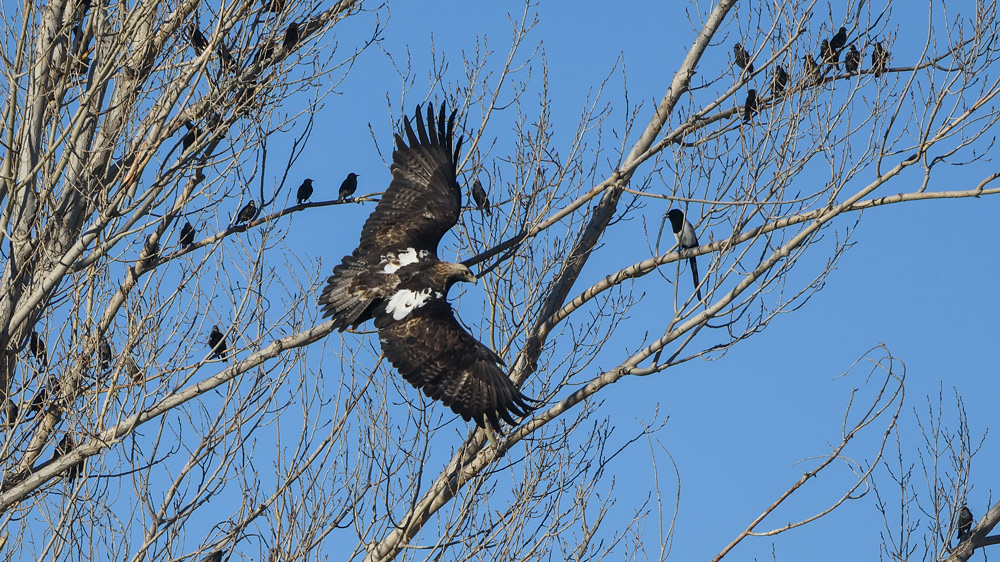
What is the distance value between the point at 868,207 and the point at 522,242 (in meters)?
1.97

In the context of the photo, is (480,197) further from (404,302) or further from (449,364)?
Result: (449,364)

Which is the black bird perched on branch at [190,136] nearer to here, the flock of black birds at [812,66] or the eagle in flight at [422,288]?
the eagle in flight at [422,288]

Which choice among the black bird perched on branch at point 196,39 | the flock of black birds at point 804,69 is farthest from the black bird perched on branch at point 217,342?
the flock of black birds at point 804,69

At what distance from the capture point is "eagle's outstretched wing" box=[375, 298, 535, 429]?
6.41 m

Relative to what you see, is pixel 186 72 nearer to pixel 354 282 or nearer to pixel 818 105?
pixel 354 282

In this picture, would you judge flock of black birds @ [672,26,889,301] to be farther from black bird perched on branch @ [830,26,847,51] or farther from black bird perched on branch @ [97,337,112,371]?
black bird perched on branch @ [97,337,112,371]

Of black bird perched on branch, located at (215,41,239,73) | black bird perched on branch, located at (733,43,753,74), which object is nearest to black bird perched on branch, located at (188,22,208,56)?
black bird perched on branch, located at (215,41,239,73)

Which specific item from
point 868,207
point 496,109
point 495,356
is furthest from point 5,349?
point 868,207

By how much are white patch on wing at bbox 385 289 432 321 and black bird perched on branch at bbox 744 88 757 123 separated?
2240 mm

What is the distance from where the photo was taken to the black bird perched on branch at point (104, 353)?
645cm

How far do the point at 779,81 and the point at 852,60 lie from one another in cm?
72

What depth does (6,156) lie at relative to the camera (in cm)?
607

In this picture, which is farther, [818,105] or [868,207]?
[818,105]

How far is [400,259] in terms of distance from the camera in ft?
24.2
